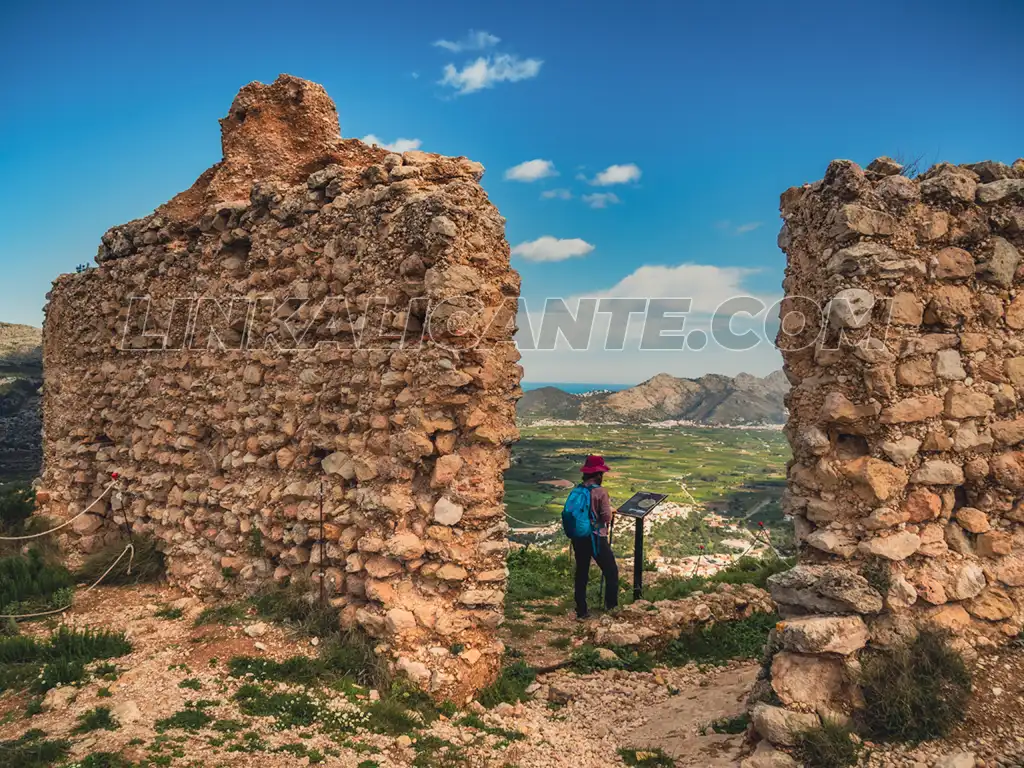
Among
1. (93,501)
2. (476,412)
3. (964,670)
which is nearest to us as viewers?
(964,670)

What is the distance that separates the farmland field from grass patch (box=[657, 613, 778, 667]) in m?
1.93

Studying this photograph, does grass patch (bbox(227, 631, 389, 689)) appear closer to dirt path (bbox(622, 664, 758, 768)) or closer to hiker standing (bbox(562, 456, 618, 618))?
dirt path (bbox(622, 664, 758, 768))

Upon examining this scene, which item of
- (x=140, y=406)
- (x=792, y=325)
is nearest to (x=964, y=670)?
(x=792, y=325)

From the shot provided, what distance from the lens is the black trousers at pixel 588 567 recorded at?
737 centimetres

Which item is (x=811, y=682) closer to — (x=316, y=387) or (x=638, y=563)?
(x=638, y=563)

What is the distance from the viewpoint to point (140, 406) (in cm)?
798

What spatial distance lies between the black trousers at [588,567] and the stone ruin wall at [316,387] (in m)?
2.38

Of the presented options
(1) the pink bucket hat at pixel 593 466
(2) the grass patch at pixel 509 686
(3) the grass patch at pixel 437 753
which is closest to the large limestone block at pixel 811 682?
(3) the grass patch at pixel 437 753

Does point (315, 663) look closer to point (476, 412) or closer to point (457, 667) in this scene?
point (457, 667)

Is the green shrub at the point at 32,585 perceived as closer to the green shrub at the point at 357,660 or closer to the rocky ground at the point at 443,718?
the rocky ground at the point at 443,718

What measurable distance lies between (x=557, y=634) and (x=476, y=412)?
128 inches

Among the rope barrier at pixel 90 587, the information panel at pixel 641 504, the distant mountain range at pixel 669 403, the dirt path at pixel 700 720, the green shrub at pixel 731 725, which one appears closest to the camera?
the dirt path at pixel 700 720

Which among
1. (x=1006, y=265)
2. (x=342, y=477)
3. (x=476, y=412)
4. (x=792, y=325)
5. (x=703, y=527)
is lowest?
(x=703, y=527)

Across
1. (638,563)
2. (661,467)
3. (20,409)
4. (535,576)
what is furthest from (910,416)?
(20,409)
